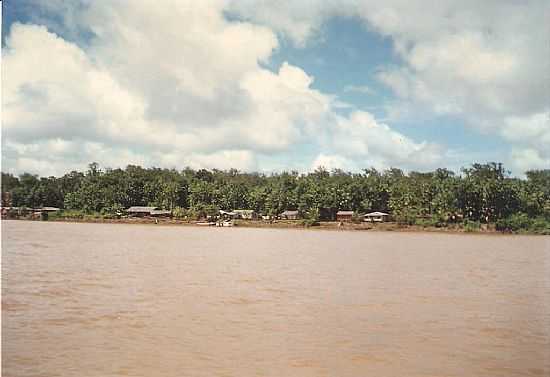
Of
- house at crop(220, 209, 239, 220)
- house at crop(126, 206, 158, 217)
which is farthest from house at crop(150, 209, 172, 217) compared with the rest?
house at crop(220, 209, 239, 220)

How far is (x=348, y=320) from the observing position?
8438 mm

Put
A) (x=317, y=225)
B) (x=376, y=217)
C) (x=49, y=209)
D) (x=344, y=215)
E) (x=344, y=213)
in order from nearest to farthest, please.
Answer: (x=317, y=225)
(x=376, y=217)
(x=344, y=213)
(x=344, y=215)
(x=49, y=209)

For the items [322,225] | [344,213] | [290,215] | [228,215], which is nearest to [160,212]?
[228,215]

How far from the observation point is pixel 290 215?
4906 centimetres

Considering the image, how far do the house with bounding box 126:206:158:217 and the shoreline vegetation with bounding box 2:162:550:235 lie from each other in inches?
25.6

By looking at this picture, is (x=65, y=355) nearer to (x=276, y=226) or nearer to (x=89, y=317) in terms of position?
(x=89, y=317)

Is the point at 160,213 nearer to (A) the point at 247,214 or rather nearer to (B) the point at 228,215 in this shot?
(B) the point at 228,215

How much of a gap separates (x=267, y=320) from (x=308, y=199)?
4117 centimetres

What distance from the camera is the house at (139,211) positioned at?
162 ft

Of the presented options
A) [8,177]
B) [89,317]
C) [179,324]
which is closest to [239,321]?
[179,324]

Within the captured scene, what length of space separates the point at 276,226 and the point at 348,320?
39.5 m

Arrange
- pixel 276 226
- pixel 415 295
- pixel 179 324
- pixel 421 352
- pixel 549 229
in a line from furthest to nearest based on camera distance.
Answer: pixel 276 226 < pixel 549 229 < pixel 415 295 < pixel 179 324 < pixel 421 352

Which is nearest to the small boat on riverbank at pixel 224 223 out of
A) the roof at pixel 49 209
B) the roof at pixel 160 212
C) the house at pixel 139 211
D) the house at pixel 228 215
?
the house at pixel 228 215

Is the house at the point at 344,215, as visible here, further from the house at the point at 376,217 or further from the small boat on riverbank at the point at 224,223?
the small boat on riverbank at the point at 224,223
